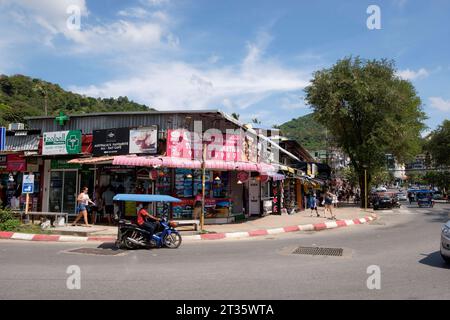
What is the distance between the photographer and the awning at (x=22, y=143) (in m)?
20.9

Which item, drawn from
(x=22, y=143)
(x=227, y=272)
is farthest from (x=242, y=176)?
(x=22, y=143)

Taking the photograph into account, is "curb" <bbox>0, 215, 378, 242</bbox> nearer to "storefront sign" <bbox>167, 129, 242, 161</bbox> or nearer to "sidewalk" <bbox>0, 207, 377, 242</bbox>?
"sidewalk" <bbox>0, 207, 377, 242</bbox>

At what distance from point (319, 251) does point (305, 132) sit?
108077mm

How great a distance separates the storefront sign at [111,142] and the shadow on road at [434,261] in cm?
1323

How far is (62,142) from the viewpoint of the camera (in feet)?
64.3

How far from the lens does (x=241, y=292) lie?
6395 mm

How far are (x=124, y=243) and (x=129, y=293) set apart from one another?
5647 millimetres

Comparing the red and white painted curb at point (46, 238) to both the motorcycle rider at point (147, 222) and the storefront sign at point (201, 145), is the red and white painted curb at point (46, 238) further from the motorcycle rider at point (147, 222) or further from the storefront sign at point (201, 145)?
the storefront sign at point (201, 145)

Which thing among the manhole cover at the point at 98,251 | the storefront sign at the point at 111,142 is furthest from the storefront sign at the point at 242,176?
the manhole cover at the point at 98,251

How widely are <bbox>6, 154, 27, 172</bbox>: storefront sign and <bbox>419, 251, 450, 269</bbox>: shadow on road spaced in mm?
19126

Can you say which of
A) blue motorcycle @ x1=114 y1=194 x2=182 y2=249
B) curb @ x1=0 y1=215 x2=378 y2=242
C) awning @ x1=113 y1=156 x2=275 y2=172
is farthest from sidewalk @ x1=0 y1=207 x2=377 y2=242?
awning @ x1=113 y1=156 x2=275 y2=172
